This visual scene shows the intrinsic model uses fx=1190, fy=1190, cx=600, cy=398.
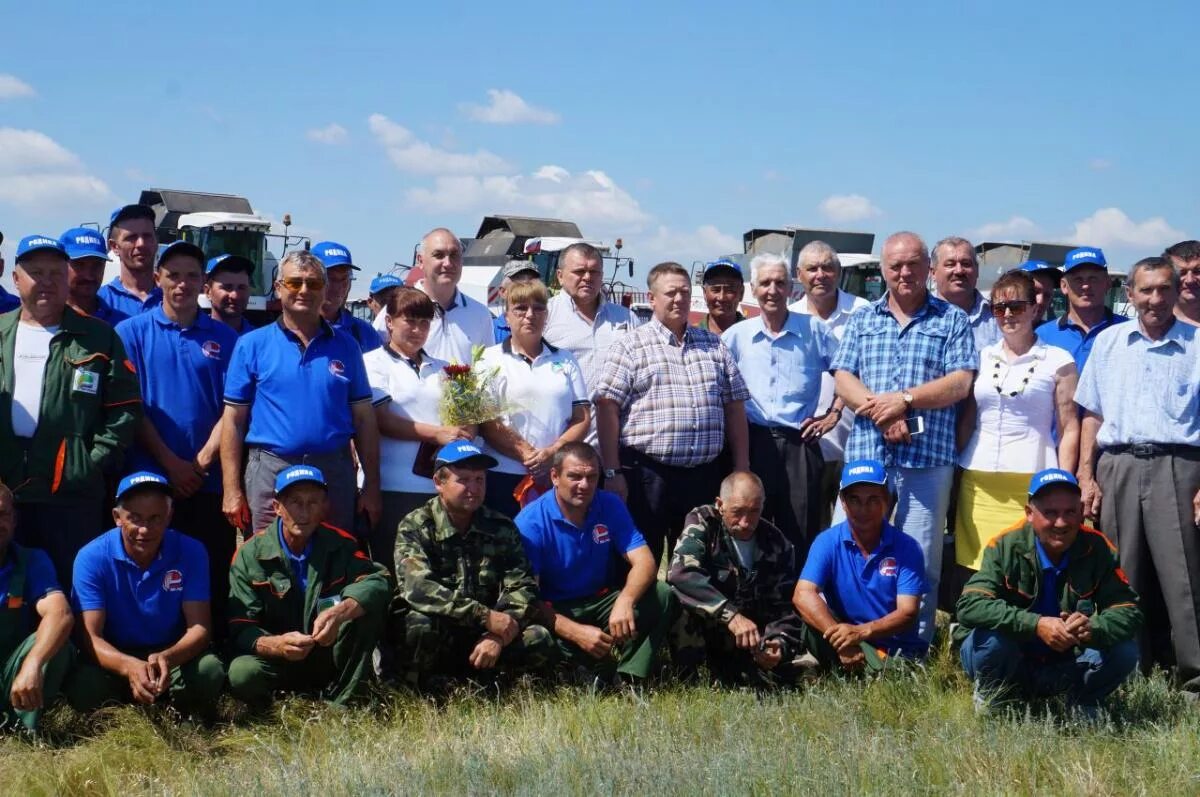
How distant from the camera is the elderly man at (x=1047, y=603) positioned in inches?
201

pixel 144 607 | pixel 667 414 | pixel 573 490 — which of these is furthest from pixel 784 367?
pixel 144 607

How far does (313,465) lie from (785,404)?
2.57m

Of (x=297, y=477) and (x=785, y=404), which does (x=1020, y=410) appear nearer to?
(x=785, y=404)

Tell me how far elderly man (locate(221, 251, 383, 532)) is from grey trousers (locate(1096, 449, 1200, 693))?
12.4 ft

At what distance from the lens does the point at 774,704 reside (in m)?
5.30

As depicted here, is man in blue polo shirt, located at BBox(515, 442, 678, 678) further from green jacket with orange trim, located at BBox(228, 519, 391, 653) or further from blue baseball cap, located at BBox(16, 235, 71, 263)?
blue baseball cap, located at BBox(16, 235, 71, 263)

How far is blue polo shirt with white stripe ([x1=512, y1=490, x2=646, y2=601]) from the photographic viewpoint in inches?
234

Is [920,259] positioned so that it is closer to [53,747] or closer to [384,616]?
[384,616]

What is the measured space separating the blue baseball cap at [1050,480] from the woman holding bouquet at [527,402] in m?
2.28

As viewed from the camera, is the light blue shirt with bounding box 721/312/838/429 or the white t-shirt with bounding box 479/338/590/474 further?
the light blue shirt with bounding box 721/312/838/429

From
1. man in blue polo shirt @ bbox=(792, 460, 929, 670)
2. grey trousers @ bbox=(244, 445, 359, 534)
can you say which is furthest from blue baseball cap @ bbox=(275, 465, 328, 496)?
man in blue polo shirt @ bbox=(792, 460, 929, 670)

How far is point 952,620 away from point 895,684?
144 cm

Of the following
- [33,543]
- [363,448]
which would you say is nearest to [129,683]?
[33,543]

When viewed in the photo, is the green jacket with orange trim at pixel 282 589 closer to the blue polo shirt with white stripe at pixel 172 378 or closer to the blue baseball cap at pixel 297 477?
the blue baseball cap at pixel 297 477
